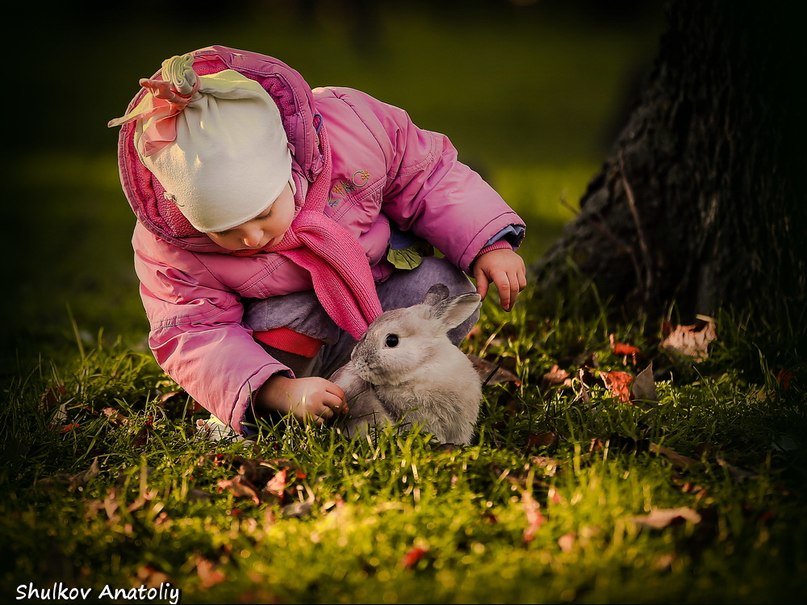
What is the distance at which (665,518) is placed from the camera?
185 centimetres

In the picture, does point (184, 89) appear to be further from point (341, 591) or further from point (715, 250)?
point (715, 250)

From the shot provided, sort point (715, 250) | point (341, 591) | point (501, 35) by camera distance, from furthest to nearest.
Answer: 1. point (501, 35)
2. point (715, 250)
3. point (341, 591)

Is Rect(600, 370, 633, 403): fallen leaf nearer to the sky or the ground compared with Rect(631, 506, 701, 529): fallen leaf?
nearer to the ground

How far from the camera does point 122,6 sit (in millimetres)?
16422

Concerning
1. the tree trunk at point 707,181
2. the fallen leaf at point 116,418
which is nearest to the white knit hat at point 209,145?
the fallen leaf at point 116,418

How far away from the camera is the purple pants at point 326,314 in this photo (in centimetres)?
263

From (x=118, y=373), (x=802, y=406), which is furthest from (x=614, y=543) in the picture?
(x=118, y=373)

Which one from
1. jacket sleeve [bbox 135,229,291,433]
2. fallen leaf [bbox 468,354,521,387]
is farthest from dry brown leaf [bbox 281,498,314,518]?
fallen leaf [bbox 468,354,521,387]

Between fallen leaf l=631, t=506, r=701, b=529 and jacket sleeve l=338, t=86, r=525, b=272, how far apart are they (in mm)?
1072

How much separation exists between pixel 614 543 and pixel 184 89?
1471mm

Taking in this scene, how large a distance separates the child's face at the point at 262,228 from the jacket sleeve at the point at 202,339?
0.68 feet

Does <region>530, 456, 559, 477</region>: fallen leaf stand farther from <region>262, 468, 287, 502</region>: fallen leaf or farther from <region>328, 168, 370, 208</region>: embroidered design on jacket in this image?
<region>328, 168, 370, 208</region>: embroidered design on jacket

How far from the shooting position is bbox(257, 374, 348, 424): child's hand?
2.34 metres

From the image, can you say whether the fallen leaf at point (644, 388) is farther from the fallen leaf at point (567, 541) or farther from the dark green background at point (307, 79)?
the dark green background at point (307, 79)
